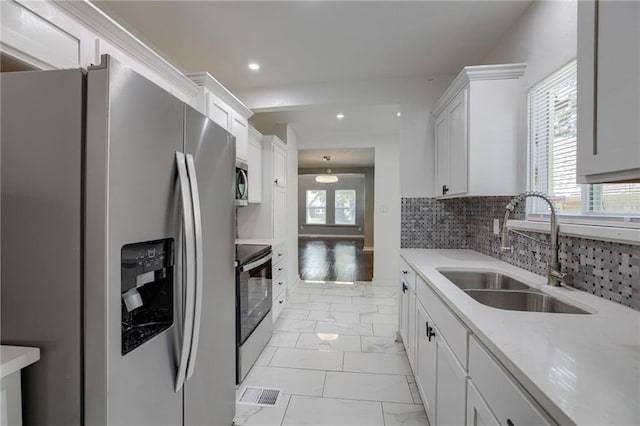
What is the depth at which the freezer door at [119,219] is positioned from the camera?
760 mm

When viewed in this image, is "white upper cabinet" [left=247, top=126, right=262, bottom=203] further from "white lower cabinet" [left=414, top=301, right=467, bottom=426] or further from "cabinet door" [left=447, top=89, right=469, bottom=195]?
"white lower cabinet" [left=414, top=301, right=467, bottom=426]

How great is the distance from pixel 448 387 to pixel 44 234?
1598 mm

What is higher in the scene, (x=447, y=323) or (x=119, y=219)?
(x=119, y=219)

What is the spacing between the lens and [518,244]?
1887mm

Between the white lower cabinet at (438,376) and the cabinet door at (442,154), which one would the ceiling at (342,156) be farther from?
the white lower cabinet at (438,376)

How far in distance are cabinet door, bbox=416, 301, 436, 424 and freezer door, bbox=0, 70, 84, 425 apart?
150 centimetres

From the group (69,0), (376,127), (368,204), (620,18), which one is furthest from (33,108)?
(368,204)

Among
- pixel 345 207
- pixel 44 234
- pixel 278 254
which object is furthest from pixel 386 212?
pixel 345 207

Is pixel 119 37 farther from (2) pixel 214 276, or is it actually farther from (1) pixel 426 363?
(1) pixel 426 363

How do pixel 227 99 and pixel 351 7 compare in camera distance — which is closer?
pixel 351 7

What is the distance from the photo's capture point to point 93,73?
2.51 ft

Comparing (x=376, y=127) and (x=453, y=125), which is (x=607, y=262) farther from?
(x=376, y=127)

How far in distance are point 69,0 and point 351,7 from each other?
5.00ft

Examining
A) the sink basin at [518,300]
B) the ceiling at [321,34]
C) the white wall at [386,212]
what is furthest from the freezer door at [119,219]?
the white wall at [386,212]
